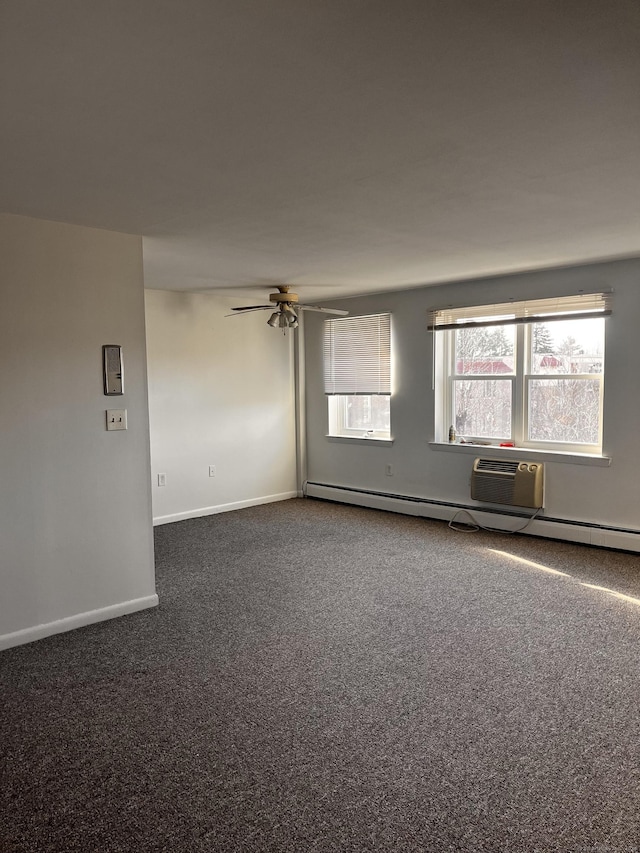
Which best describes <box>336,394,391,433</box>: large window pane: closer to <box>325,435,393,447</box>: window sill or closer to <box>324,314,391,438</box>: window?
<box>324,314,391,438</box>: window

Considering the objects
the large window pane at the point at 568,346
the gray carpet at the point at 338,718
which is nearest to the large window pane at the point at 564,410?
the large window pane at the point at 568,346

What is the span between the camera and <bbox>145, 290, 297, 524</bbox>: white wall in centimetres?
610

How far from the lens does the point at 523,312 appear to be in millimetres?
5336

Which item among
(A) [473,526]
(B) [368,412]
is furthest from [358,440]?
(A) [473,526]

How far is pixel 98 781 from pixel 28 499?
1678mm

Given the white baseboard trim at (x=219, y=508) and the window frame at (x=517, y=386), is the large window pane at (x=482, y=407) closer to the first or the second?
the window frame at (x=517, y=386)

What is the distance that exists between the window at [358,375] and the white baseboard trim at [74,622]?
138 inches

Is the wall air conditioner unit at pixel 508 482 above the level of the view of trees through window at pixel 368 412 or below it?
below

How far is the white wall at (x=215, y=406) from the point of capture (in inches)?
240

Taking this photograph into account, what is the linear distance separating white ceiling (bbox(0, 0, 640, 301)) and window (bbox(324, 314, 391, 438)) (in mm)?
2717

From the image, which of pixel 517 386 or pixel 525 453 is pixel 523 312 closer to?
pixel 517 386

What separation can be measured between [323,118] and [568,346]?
3.77 metres

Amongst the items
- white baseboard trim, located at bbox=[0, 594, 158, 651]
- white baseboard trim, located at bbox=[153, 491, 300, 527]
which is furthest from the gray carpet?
white baseboard trim, located at bbox=[153, 491, 300, 527]

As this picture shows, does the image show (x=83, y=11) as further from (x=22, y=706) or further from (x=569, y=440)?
(x=569, y=440)
